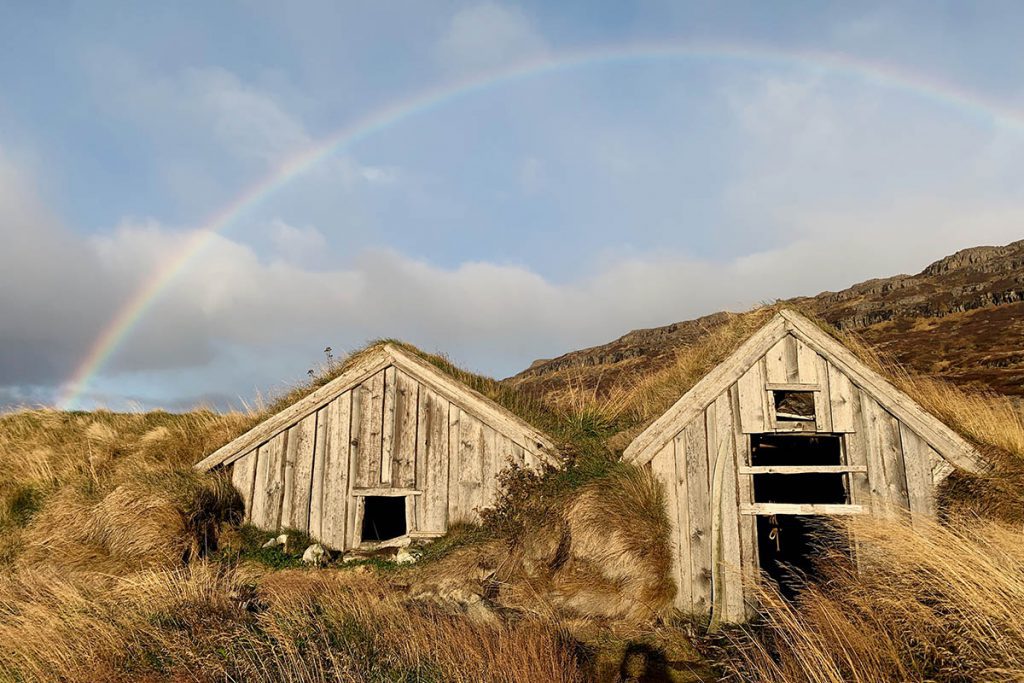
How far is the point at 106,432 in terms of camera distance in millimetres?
14031

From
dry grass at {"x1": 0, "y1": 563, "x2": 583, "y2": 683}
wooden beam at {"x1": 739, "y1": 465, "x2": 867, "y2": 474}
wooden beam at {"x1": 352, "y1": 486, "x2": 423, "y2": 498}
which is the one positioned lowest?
dry grass at {"x1": 0, "y1": 563, "x2": 583, "y2": 683}

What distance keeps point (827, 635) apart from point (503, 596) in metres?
4.14

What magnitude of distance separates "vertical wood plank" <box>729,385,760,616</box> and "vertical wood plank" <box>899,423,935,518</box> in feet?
6.37

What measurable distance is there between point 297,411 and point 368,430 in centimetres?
123

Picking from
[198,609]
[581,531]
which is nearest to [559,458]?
[581,531]

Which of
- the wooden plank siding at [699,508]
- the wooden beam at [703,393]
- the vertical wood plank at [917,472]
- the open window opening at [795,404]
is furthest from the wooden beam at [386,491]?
the vertical wood plank at [917,472]

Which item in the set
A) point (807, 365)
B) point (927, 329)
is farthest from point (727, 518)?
point (927, 329)

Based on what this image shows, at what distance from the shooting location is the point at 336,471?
10844mm

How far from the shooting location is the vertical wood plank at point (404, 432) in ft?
35.1

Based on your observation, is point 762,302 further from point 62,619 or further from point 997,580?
point 62,619

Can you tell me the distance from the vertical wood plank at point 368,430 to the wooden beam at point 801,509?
18.6 ft

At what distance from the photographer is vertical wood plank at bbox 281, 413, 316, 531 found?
423 inches

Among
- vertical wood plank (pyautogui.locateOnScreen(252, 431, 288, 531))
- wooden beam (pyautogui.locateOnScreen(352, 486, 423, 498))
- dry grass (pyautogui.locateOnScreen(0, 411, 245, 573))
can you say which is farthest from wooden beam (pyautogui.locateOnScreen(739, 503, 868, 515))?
dry grass (pyautogui.locateOnScreen(0, 411, 245, 573))

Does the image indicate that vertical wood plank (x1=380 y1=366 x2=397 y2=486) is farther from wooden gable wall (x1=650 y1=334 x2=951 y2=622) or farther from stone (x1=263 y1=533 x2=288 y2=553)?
wooden gable wall (x1=650 y1=334 x2=951 y2=622)
